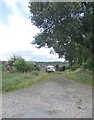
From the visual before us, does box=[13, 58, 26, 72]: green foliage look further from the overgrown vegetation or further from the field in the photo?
the field

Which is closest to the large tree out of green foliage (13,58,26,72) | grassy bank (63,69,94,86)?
grassy bank (63,69,94,86)

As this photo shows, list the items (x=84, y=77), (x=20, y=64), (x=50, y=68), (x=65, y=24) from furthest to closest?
1. (x=50, y=68)
2. (x=20, y=64)
3. (x=84, y=77)
4. (x=65, y=24)

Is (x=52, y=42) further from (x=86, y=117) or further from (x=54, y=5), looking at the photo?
(x=86, y=117)

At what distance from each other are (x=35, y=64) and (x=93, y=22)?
667 inches

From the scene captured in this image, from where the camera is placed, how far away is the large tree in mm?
15617

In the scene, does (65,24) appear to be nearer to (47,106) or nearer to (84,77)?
(84,77)

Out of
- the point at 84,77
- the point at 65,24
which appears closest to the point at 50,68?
the point at 84,77

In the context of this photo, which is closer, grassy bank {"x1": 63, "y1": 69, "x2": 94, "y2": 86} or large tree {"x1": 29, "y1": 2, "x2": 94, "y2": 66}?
large tree {"x1": 29, "y1": 2, "x2": 94, "y2": 66}

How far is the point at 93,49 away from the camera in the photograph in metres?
17.1

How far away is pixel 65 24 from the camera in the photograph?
53.6 ft

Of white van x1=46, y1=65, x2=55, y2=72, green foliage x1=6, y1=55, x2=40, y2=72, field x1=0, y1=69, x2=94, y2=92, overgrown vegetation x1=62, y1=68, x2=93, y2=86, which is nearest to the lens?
field x1=0, y1=69, x2=94, y2=92

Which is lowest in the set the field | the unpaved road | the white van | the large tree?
the unpaved road

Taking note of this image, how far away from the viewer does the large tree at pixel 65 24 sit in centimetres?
1562

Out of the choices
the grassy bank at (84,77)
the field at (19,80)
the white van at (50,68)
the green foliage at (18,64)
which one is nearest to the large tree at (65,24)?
the grassy bank at (84,77)
